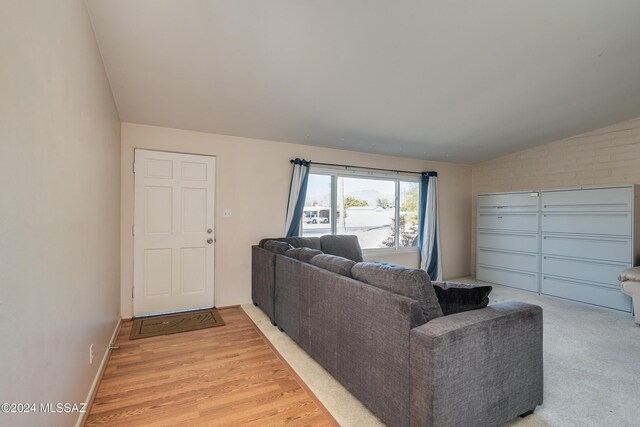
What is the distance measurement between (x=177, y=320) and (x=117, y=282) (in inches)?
29.9

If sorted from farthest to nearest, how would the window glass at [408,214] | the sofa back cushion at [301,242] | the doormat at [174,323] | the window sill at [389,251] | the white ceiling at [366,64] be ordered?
the window glass at [408,214] < the window sill at [389,251] < the sofa back cushion at [301,242] < the doormat at [174,323] < the white ceiling at [366,64]

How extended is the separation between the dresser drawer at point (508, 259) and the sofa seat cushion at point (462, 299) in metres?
3.84

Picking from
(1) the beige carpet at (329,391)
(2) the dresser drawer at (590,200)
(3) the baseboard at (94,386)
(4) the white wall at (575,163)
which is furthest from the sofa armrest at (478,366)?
(4) the white wall at (575,163)

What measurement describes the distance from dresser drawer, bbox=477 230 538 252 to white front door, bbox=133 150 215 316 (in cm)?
480

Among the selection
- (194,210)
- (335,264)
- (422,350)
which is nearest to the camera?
(422,350)

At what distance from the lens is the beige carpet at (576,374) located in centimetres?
183

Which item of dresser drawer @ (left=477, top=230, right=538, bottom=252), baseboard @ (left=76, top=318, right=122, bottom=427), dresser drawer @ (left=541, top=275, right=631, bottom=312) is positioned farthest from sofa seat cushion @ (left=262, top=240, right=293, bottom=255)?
dresser drawer @ (left=541, top=275, right=631, bottom=312)

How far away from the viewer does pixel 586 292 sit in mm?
4152

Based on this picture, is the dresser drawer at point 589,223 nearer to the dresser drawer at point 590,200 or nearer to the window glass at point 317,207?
the dresser drawer at point 590,200

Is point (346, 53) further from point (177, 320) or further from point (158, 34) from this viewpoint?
point (177, 320)

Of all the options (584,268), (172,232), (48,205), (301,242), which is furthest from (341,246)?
(584,268)

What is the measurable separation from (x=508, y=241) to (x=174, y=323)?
17.3ft

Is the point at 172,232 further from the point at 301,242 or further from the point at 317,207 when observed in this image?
the point at 317,207

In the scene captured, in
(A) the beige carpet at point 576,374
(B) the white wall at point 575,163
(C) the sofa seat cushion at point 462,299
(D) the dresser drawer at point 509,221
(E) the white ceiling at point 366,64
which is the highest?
(E) the white ceiling at point 366,64
